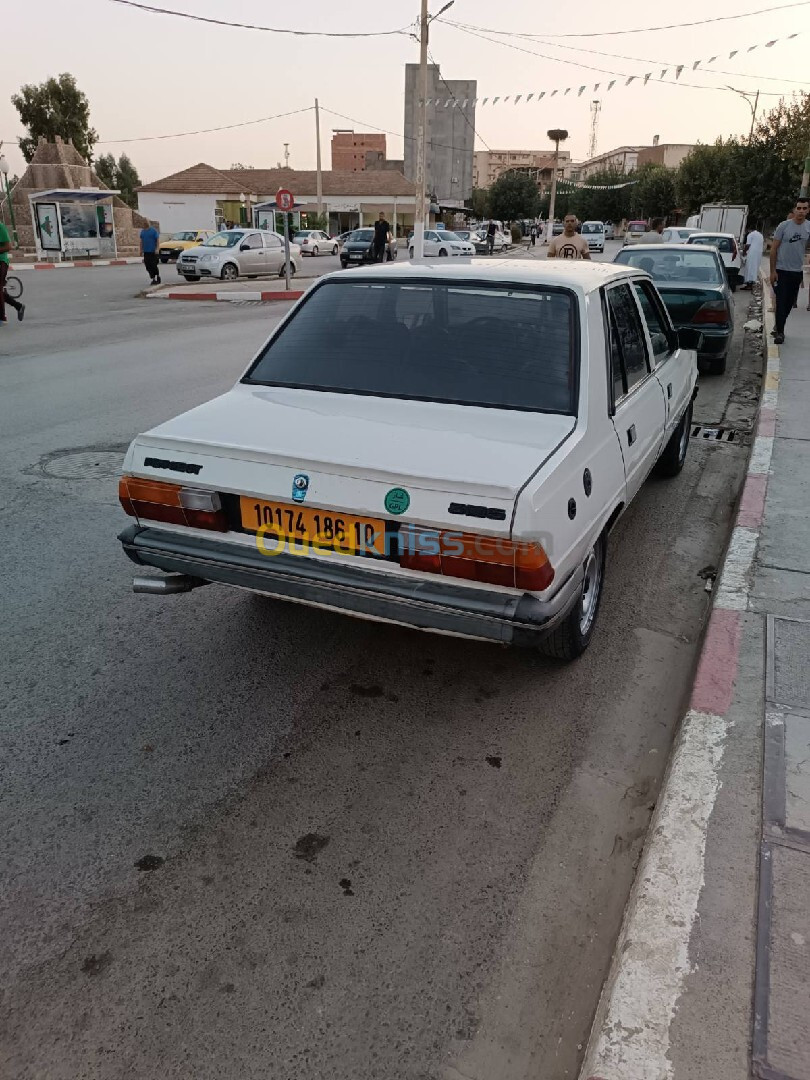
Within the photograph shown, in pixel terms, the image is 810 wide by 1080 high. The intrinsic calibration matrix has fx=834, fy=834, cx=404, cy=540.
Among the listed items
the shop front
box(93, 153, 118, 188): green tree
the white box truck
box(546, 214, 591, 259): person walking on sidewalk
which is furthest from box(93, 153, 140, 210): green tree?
box(546, 214, 591, 259): person walking on sidewalk

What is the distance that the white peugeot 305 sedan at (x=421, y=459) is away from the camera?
283 centimetres

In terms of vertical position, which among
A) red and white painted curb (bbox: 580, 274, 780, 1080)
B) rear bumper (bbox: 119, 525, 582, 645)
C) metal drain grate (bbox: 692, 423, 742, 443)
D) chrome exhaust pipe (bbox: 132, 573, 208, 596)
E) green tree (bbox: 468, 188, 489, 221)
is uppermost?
green tree (bbox: 468, 188, 489, 221)

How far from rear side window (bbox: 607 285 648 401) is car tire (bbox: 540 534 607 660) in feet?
2.52

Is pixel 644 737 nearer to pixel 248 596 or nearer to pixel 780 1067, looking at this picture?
pixel 780 1067

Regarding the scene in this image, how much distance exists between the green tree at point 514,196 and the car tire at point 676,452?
264 feet

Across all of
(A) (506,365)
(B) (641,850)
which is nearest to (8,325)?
(A) (506,365)

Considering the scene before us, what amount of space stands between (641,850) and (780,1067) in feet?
2.71

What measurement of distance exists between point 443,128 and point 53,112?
43786 mm

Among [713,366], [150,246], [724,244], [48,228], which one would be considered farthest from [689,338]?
[48,228]

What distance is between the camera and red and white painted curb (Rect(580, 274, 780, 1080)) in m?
1.93

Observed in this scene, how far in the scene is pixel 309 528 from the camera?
120 inches

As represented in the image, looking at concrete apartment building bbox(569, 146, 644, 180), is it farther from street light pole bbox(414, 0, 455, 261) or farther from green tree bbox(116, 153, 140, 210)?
street light pole bbox(414, 0, 455, 261)

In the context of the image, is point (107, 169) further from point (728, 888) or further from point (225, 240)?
point (728, 888)

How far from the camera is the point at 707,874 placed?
7.96 ft
